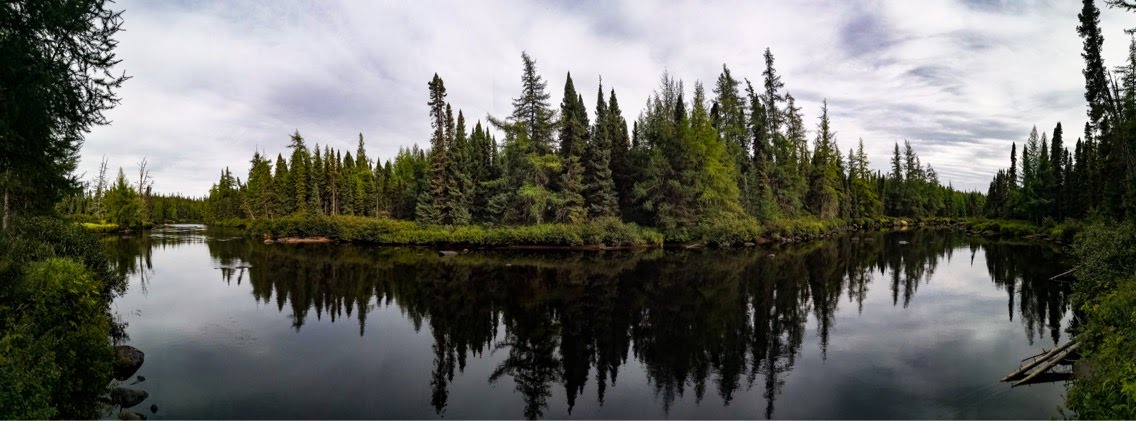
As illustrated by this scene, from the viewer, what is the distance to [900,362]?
13.3 metres

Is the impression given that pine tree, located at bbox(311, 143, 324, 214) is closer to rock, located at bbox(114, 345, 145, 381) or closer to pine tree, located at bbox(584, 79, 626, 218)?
pine tree, located at bbox(584, 79, 626, 218)

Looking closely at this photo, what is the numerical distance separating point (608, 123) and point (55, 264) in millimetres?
45771

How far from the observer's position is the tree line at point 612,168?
155ft

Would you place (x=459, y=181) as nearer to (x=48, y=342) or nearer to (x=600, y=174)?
(x=600, y=174)

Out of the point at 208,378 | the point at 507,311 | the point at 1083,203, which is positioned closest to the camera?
the point at 208,378

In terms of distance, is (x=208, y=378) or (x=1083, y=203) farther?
(x=1083, y=203)

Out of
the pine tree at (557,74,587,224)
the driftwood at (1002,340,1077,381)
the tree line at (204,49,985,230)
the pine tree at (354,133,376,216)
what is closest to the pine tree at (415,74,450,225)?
the tree line at (204,49,985,230)

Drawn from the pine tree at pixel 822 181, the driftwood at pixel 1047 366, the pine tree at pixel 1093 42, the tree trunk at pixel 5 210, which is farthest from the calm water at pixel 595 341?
the pine tree at pixel 822 181

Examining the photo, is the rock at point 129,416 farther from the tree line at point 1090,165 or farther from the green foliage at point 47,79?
the tree line at point 1090,165

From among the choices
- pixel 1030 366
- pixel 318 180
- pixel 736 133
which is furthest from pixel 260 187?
pixel 1030 366

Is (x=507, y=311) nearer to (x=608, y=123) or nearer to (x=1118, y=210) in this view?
(x=608, y=123)

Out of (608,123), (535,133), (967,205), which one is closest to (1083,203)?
(608,123)

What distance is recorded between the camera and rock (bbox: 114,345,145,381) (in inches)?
485

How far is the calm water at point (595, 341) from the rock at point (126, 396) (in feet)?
1.21
